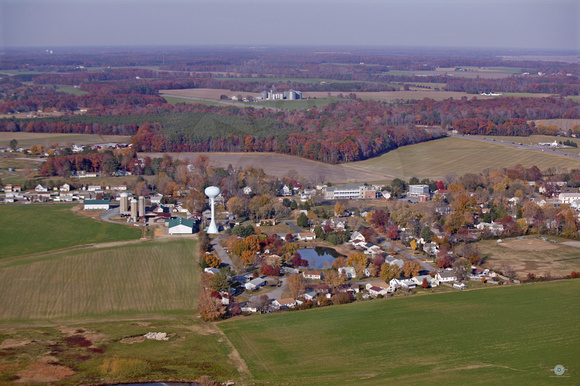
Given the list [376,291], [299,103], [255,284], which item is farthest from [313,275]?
[299,103]

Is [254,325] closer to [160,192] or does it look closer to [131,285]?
[131,285]

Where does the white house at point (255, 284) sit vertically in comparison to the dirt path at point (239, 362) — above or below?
below

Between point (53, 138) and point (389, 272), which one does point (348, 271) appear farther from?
point (53, 138)

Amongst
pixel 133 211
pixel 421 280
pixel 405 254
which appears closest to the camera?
pixel 421 280

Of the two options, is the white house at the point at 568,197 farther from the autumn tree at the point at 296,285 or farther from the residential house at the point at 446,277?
the autumn tree at the point at 296,285

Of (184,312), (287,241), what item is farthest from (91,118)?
(184,312)

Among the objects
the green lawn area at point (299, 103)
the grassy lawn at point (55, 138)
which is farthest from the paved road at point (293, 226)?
the green lawn area at point (299, 103)
